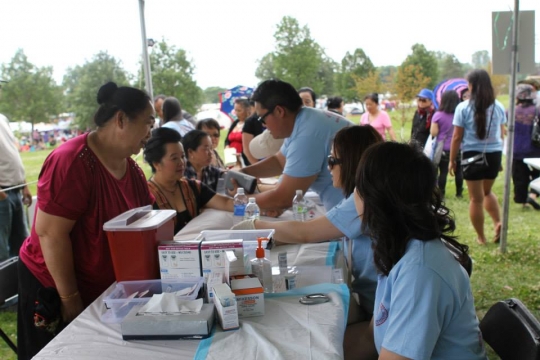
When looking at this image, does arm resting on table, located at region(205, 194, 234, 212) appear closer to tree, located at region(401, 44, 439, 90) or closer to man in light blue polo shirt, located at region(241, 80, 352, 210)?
man in light blue polo shirt, located at region(241, 80, 352, 210)

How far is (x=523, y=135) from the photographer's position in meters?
5.25

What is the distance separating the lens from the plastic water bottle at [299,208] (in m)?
2.81

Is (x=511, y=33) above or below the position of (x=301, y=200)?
above

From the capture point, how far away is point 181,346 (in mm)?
1322

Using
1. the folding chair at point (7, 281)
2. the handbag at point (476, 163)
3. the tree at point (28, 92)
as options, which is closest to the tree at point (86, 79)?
the tree at point (28, 92)

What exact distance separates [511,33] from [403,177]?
3.37 meters

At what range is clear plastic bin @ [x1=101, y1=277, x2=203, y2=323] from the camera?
150 cm

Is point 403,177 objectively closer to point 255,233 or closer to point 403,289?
point 403,289

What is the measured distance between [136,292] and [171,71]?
7379 millimetres

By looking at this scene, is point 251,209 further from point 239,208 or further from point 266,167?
point 266,167

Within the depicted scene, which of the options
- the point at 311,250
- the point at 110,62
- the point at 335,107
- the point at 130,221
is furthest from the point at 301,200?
the point at 110,62

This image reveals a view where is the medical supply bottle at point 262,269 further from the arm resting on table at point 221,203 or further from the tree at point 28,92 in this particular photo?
the tree at point 28,92

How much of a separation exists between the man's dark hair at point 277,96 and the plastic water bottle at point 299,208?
52 cm

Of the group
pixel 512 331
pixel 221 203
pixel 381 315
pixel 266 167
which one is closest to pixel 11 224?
pixel 221 203
